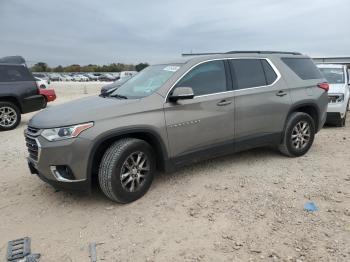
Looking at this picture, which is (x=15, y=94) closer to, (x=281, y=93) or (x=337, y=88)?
(x=281, y=93)

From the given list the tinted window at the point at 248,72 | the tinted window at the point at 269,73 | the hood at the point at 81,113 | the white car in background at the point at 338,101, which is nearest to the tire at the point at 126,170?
the hood at the point at 81,113

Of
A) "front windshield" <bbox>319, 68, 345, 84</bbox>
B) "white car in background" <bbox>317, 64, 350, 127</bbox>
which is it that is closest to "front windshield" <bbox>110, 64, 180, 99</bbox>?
"white car in background" <bbox>317, 64, 350, 127</bbox>

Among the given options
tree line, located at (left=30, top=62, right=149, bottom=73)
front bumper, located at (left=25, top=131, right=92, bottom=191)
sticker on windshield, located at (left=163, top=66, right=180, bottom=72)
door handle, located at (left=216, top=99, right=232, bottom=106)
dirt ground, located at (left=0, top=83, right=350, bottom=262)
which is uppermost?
tree line, located at (left=30, top=62, right=149, bottom=73)

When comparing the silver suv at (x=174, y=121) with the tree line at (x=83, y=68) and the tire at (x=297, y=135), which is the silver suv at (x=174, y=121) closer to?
the tire at (x=297, y=135)

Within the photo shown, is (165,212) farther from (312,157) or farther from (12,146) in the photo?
(12,146)

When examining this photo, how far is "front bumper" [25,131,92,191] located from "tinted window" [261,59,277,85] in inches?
121

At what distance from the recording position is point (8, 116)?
31.3 feet

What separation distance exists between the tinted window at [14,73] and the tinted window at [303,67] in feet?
23.9

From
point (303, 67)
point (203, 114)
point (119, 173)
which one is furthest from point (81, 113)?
point (303, 67)

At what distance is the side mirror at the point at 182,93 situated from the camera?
4305mm

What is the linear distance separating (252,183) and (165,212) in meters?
1.42

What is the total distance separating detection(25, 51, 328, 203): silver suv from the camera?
12.7 ft

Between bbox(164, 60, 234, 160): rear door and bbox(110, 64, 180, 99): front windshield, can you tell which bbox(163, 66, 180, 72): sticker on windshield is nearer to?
bbox(110, 64, 180, 99): front windshield

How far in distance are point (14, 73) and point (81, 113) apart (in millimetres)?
6786
